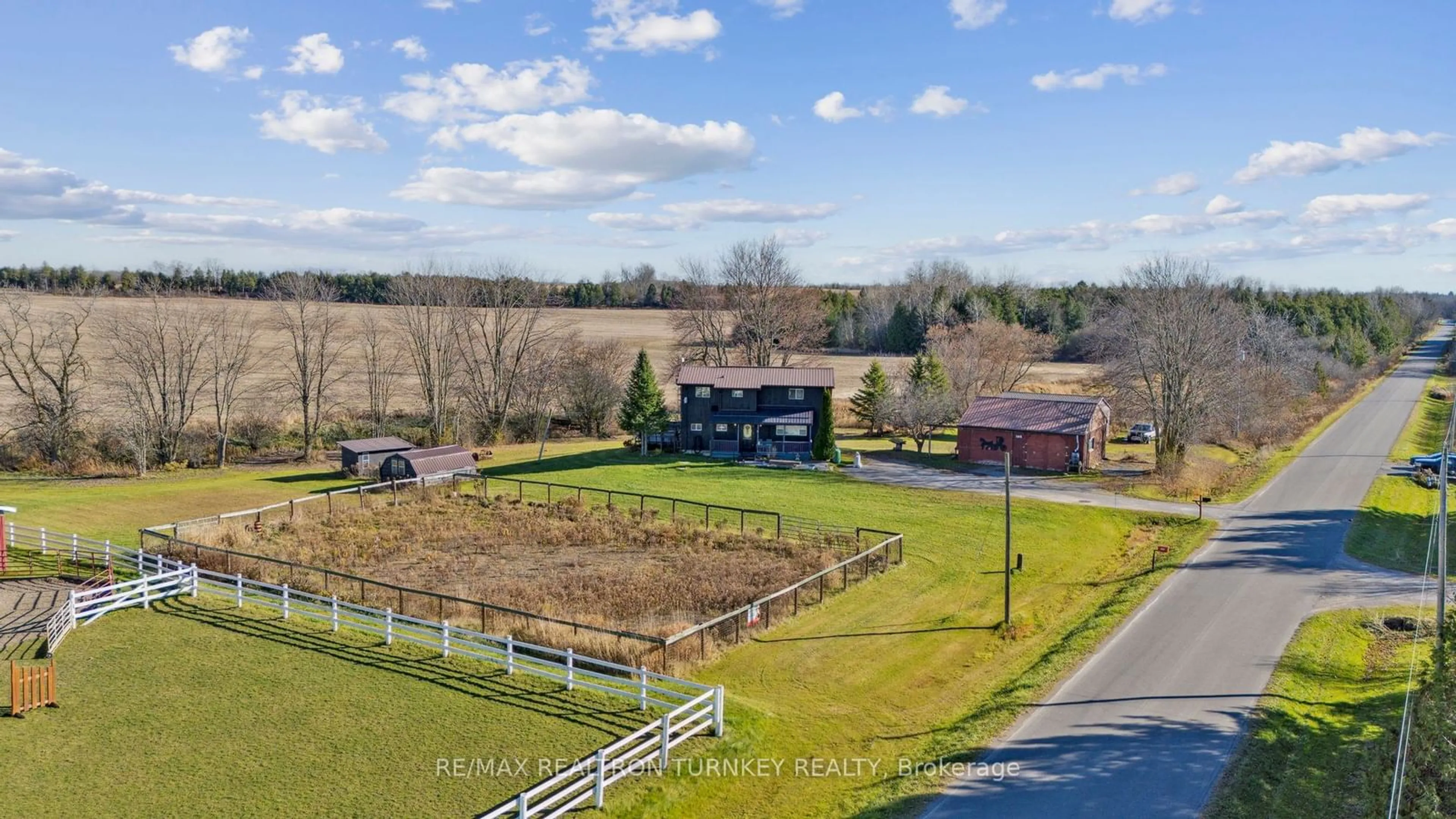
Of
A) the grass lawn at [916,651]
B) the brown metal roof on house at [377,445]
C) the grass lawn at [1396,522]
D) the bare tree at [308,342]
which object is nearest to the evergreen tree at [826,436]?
the grass lawn at [916,651]

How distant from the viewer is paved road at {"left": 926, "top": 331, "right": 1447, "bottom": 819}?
1483 cm

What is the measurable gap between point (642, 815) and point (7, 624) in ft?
63.7

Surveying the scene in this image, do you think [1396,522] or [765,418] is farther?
[765,418]

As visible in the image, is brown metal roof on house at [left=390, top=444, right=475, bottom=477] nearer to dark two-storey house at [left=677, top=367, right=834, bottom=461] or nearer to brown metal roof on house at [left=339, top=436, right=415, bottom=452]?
brown metal roof on house at [left=339, top=436, right=415, bottom=452]

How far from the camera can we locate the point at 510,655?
Result: 759 inches

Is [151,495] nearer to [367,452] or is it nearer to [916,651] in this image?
[367,452]

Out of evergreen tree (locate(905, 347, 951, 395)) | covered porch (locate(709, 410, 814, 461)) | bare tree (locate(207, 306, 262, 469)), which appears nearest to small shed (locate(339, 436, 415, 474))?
bare tree (locate(207, 306, 262, 469))

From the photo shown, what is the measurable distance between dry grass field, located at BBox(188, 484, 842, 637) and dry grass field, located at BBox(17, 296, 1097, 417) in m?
30.7

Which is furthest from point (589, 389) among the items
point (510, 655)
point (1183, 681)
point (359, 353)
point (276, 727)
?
point (1183, 681)

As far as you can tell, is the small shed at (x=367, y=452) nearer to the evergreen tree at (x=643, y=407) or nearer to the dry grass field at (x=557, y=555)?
the dry grass field at (x=557, y=555)

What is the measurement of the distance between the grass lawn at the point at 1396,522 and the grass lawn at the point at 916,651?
5.54 meters

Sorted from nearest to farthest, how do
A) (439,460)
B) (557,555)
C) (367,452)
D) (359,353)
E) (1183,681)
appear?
1. (1183,681)
2. (557,555)
3. (439,460)
4. (367,452)
5. (359,353)

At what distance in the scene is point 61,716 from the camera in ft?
56.5

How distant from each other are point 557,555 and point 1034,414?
30.9 metres
